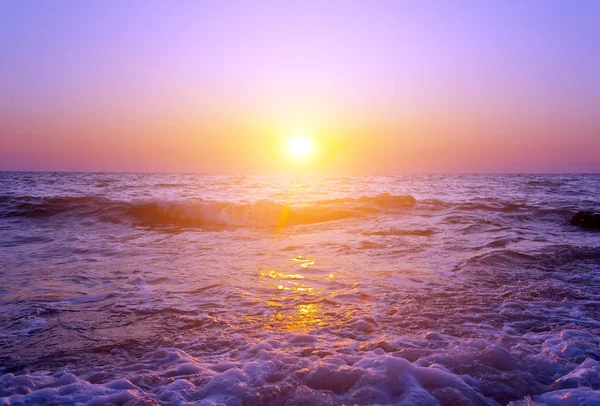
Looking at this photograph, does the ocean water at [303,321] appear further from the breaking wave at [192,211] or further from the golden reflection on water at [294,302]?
the breaking wave at [192,211]

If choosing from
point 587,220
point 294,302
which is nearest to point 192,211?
point 294,302

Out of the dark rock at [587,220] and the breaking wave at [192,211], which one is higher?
the dark rock at [587,220]

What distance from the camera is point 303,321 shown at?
3785 millimetres

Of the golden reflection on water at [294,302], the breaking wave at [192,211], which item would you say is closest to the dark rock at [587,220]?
the breaking wave at [192,211]

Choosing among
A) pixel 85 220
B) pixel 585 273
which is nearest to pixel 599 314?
pixel 585 273

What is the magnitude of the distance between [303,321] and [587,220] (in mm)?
9529

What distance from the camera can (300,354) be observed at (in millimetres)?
3035

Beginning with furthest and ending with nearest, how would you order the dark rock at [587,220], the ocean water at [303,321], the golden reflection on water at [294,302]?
1. the dark rock at [587,220]
2. the golden reflection on water at [294,302]
3. the ocean water at [303,321]

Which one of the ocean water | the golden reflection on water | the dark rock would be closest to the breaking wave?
the ocean water

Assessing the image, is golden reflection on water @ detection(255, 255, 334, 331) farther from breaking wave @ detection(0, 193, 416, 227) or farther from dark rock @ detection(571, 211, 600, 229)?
dark rock @ detection(571, 211, 600, 229)

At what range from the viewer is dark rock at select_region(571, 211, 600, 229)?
31.9ft

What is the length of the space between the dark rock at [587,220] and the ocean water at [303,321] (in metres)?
1.29

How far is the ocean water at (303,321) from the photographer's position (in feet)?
8.43

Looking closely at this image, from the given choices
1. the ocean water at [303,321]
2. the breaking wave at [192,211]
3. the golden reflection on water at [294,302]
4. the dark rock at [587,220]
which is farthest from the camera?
the breaking wave at [192,211]
